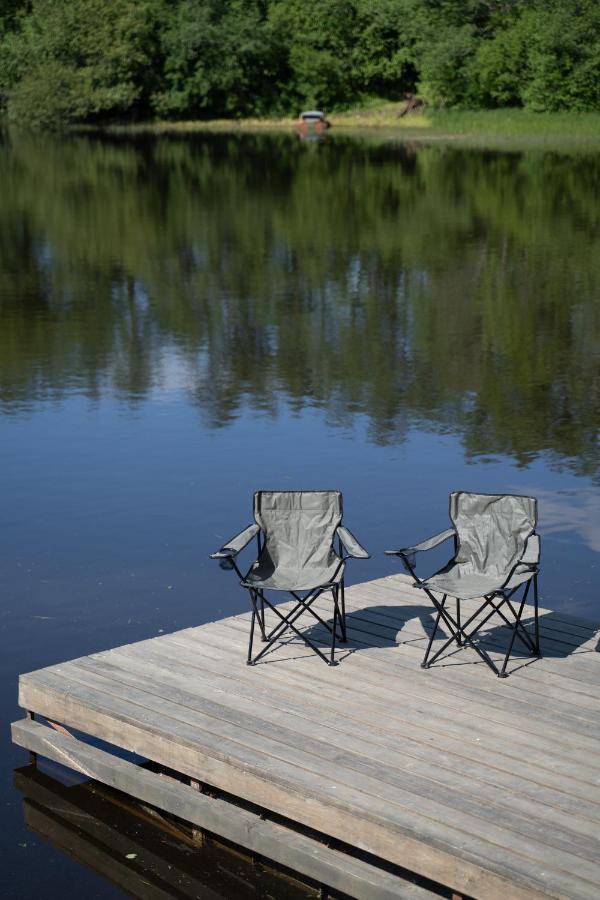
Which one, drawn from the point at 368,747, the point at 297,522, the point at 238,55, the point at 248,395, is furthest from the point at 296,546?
the point at 238,55

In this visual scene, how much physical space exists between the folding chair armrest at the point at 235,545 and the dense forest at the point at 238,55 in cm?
5800

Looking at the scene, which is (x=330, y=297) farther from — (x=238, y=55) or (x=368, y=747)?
(x=238, y=55)

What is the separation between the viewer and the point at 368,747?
16.8 ft

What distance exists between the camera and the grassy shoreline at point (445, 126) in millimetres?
54031

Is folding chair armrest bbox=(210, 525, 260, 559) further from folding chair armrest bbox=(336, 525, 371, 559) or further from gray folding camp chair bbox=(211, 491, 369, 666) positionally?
folding chair armrest bbox=(336, 525, 371, 559)

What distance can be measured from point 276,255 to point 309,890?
725 inches

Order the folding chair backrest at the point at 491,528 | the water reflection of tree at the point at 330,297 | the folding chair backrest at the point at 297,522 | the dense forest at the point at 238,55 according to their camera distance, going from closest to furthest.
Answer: the folding chair backrest at the point at 491,528 < the folding chair backrest at the point at 297,522 < the water reflection of tree at the point at 330,297 < the dense forest at the point at 238,55

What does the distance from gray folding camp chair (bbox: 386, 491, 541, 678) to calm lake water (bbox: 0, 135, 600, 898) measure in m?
1.30

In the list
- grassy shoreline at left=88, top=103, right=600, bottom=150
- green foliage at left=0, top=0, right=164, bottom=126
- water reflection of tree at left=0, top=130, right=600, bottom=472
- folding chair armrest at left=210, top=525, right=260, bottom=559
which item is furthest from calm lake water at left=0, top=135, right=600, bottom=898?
green foliage at left=0, top=0, right=164, bottom=126

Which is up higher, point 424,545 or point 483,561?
point 424,545

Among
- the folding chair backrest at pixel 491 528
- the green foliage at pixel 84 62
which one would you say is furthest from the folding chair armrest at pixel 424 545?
the green foliage at pixel 84 62

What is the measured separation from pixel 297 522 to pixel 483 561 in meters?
0.89

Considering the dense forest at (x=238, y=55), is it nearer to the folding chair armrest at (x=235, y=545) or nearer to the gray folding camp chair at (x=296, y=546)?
the gray folding camp chair at (x=296, y=546)

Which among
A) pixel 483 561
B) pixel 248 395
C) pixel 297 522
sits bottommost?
pixel 248 395
